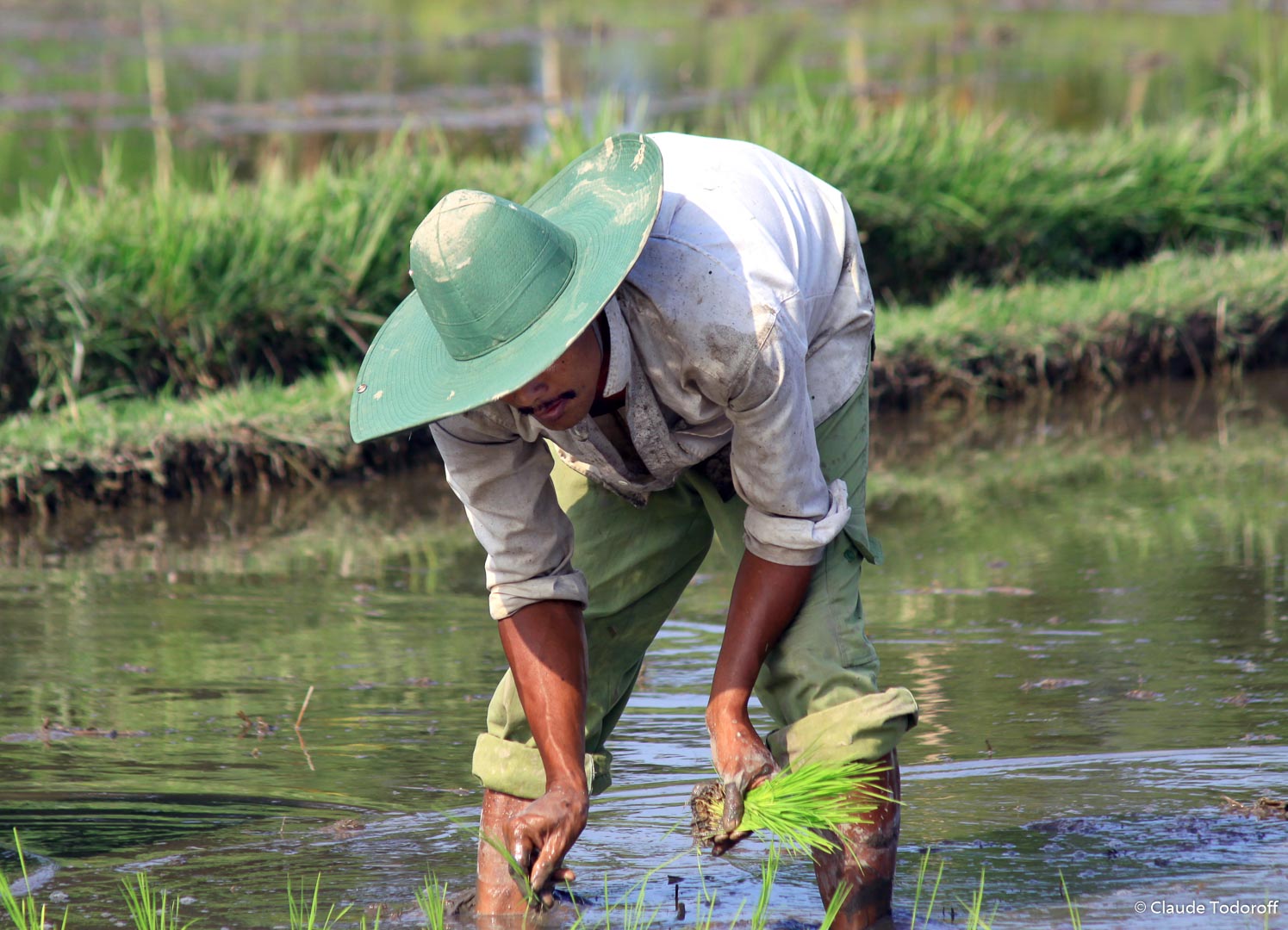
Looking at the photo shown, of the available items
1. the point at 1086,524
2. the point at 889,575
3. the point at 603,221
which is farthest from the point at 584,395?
the point at 1086,524

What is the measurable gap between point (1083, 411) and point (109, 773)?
4.28m

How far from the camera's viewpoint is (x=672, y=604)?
115 inches

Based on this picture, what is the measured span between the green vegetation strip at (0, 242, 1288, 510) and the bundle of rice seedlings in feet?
11.4

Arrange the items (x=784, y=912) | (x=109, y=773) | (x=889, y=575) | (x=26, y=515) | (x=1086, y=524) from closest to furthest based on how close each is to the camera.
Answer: (x=784, y=912), (x=109, y=773), (x=889, y=575), (x=1086, y=524), (x=26, y=515)

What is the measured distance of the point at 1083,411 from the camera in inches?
260

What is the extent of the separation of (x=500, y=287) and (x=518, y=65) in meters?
15.9

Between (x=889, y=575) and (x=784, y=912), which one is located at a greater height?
(x=784, y=912)

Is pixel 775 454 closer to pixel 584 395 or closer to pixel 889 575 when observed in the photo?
pixel 584 395

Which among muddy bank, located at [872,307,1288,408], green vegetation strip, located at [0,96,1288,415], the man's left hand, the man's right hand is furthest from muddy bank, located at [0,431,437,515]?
the man's left hand

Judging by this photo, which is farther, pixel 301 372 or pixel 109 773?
pixel 301 372

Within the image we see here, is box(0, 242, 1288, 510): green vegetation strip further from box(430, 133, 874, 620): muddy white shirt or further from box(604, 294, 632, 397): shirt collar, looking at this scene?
box(604, 294, 632, 397): shirt collar

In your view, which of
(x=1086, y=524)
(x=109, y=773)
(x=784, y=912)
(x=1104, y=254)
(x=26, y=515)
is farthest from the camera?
(x=1104, y=254)

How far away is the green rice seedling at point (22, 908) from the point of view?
8.13ft

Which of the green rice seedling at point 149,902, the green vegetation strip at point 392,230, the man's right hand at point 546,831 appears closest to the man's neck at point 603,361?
the man's right hand at point 546,831
